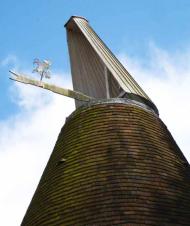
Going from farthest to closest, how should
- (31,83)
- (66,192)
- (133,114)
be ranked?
(31,83) < (133,114) < (66,192)

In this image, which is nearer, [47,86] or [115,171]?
[115,171]

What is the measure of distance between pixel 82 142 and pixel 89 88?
4547mm

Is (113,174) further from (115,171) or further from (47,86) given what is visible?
(47,86)

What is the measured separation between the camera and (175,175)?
29.6ft

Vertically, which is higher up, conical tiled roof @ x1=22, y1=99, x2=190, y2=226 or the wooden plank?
the wooden plank

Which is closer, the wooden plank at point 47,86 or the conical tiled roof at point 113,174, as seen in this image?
the conical tiled roof at point 113,174

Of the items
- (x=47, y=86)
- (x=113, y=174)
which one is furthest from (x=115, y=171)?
(x=47, y=86)

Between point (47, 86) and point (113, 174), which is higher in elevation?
point (47, 86)

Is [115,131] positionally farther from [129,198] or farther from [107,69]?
[107,69]

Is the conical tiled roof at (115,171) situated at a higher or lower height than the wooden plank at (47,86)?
lower

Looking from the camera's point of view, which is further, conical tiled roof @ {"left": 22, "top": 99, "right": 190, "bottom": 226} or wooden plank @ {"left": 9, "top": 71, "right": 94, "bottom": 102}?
wooden plank @ {"left": 9, "top": 71, "right": 94, "bottom": 102}

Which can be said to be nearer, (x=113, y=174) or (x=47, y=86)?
(x=113, y=174)

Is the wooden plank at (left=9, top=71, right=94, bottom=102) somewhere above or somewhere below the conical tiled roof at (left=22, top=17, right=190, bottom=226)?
above

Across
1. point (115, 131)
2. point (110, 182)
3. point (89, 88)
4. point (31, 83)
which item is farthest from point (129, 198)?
point (89, 88)
